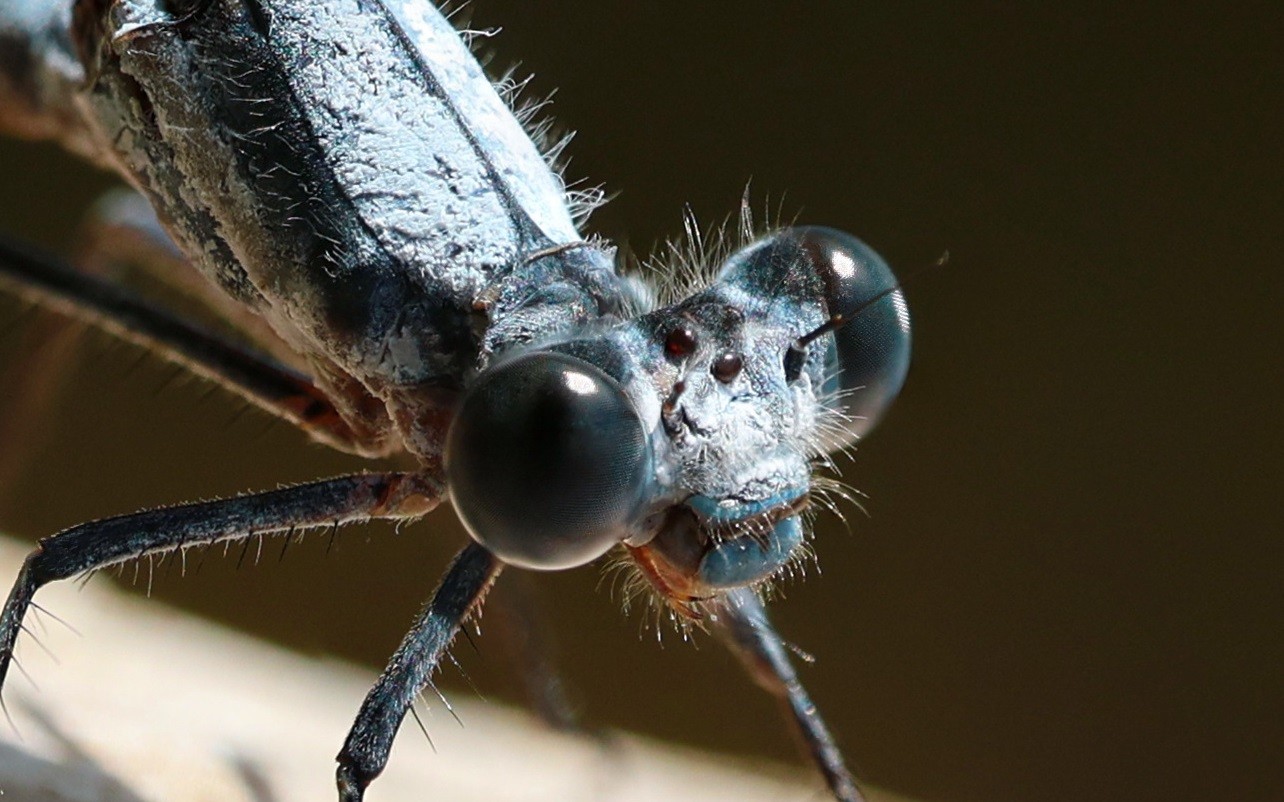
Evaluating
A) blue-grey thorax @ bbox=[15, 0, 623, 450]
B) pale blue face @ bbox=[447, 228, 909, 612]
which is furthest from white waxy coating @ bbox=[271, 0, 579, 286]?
pale blue face @ bbox=[447, 228, 909, 612]

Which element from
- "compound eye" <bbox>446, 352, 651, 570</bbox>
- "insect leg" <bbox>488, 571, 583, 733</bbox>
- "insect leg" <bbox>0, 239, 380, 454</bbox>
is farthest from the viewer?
"insect leg" <bbox>488, 571, 583, 733</bbox>

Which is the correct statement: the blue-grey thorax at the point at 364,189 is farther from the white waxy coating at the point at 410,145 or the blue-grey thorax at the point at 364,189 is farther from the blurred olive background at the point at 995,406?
the blurred olive background at the point at 995,406

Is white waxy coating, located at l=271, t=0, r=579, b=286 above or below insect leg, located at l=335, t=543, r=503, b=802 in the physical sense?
above

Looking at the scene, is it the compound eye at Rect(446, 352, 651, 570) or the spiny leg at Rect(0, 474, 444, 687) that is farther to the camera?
the spiny leg at Rect(0, 474, 444, 687)

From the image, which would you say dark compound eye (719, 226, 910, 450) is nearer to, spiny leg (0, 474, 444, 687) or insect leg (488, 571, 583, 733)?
spiny leg (0, 474, 444, 687)

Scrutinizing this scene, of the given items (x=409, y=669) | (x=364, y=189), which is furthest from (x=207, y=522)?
(x=364, y=189)

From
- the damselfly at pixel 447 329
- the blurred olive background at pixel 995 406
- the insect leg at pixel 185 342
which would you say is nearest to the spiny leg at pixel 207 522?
the damselfly at pixel 447 329

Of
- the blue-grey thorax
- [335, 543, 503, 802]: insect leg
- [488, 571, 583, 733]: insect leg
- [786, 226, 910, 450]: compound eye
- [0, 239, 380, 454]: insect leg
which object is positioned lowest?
[488, 571, 583, 733]: insect leg

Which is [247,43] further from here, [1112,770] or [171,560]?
[1112,770]
